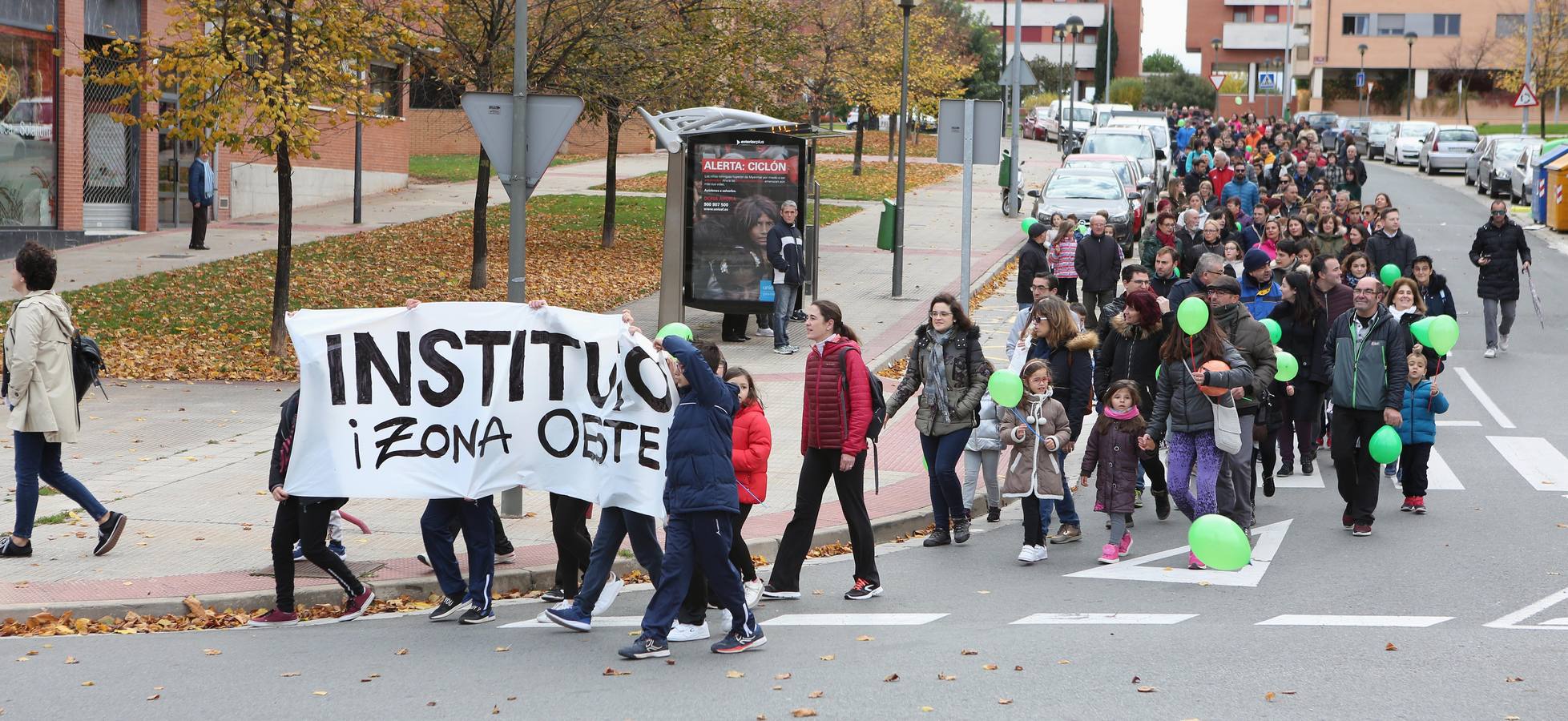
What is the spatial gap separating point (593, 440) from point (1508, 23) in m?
92.6

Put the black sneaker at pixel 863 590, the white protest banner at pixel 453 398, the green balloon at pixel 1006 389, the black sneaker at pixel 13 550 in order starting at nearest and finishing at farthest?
1. the white protest banner at pixel 453 398
2. the black sneaker at pixel 863 590
3. the black sneaker at pixel 13 550
4. the green balloon at pixel 1006 389

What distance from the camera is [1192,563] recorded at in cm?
977

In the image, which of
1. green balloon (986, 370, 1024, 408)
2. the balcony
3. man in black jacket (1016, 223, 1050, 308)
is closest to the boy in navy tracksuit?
green balloon (986, 370, 1024, 408)

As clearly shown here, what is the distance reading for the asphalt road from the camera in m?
6.75

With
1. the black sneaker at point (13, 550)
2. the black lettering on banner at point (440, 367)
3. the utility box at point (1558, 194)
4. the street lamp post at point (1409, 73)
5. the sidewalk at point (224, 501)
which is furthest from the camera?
the street lamp post at point (1409, 73)

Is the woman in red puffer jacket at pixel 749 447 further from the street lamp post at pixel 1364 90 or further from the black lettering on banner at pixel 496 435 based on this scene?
the street lamp post at pixel 1364 90

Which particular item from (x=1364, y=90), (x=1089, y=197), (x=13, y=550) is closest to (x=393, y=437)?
(x=13, y=550)

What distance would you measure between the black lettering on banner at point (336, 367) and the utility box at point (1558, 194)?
30.1m

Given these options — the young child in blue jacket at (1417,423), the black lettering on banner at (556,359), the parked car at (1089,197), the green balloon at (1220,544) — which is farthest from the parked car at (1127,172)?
the black lettering on banner at (556,359)

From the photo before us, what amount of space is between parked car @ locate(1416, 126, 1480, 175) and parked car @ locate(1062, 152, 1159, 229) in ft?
70.0

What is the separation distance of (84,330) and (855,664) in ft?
42.8

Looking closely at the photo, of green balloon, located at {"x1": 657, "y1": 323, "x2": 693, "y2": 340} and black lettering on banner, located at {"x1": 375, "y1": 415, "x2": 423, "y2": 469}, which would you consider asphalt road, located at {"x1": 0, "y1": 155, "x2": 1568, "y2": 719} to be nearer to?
black lettering on banner, located at {"x1": 375, "y1": 415, "x2": 423, "y2": 469}

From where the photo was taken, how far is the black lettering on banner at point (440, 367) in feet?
28.6

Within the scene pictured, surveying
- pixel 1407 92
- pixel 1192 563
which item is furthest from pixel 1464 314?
pixel 1407 92
